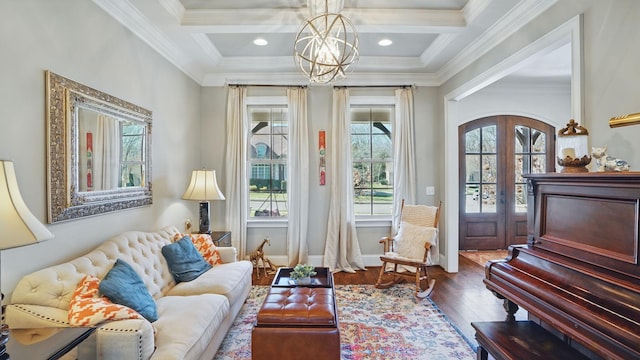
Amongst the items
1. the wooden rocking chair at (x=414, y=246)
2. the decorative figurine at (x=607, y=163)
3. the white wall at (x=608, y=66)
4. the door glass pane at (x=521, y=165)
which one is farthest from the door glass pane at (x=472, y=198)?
the decorative figurine at (x=607, y=163)

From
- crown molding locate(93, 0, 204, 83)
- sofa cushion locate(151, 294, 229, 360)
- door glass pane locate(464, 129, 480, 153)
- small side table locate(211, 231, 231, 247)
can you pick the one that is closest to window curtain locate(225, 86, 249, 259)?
small side table locate(211, 231, 231, 247)

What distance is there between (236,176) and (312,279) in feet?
7.41

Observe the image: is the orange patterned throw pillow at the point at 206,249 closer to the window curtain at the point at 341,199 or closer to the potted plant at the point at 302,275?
the potted plant at the point at 302,275

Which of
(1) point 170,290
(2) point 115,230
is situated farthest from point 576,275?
(2) point 115,230

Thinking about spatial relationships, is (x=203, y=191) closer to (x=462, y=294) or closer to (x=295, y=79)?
(x=295, y=79)

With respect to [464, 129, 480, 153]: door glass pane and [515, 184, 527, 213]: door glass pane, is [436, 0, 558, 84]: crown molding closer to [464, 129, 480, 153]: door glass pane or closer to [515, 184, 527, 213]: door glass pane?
[464, 129, 480, 153]: door glass pane

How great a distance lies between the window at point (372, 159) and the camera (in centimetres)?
509

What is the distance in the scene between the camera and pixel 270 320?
219cm

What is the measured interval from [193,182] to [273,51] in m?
1.96

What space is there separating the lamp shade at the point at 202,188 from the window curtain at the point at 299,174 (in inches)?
47.2

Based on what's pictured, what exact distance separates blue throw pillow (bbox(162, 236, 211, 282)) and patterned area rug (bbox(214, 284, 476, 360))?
24.7 inches

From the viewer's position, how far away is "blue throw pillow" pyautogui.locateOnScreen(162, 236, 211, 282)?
9.50 ft

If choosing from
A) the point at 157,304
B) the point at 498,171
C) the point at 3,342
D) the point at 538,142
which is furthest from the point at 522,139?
the point at 3,342

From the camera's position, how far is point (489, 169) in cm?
575
